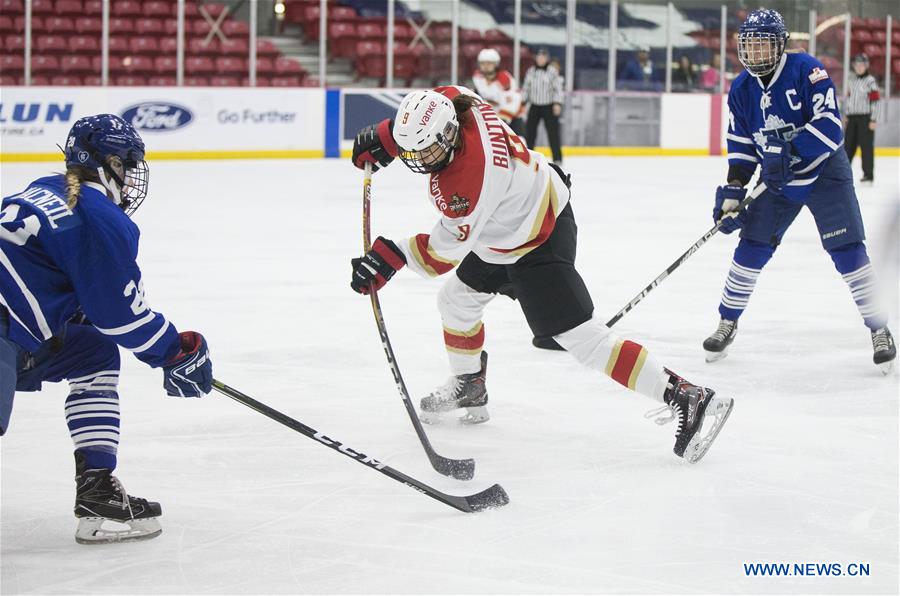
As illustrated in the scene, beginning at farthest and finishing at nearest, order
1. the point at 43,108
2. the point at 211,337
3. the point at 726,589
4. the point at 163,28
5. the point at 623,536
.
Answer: the point at 163,28
the point at 43,108
the point at 211,337
the point at 623,536
the point at 726,589

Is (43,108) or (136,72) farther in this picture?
(136,72)

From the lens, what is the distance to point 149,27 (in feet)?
39.8

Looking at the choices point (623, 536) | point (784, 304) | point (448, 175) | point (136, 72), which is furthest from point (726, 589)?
point (136, 72)

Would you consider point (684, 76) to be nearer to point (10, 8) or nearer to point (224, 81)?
point (224, 81)

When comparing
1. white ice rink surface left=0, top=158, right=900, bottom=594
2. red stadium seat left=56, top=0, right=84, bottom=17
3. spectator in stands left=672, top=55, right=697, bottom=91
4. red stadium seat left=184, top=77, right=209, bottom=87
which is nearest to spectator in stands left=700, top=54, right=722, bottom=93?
spectator in stands left=672, top=55, right=697, bottom=91

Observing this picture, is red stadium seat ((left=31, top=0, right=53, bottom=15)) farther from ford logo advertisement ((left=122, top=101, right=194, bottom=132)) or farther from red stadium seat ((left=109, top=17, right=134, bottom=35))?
ford logo advertisement ((left=122, top=101, right=194, bottom=132))

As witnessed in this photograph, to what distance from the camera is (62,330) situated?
89.7 inches

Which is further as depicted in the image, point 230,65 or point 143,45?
point 230,65

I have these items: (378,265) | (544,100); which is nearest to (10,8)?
(544,100)

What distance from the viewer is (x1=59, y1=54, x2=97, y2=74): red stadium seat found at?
1138cm

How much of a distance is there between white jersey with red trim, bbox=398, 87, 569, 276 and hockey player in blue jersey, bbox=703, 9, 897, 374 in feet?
3.75

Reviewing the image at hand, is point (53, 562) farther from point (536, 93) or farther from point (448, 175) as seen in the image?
point (536, 93)

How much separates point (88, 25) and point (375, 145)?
31.5ft

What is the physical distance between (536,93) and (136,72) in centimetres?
385
